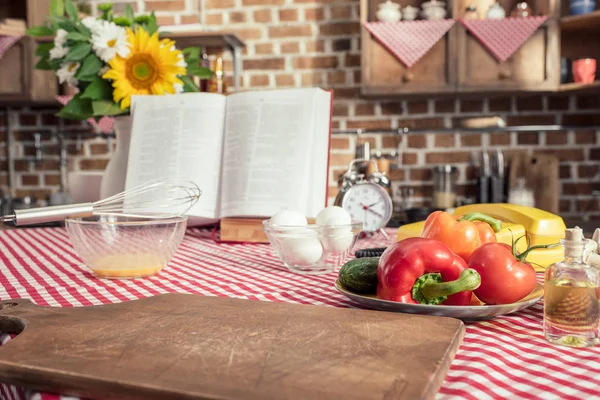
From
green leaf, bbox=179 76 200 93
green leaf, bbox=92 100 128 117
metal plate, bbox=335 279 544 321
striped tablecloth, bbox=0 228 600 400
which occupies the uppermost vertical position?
green leaf, bbox=179 76 200 93

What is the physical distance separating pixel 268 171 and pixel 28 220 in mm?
575

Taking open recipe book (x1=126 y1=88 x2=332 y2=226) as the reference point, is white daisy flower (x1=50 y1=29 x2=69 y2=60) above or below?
above

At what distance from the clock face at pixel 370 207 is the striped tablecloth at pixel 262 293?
1.9 inches

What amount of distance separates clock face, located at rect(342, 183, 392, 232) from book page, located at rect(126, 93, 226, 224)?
0.31 metres

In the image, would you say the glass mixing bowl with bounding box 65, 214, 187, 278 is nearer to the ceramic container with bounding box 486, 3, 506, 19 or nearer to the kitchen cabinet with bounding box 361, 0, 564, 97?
the kitchen cabinet with bounding box 361, 0, 564, 97

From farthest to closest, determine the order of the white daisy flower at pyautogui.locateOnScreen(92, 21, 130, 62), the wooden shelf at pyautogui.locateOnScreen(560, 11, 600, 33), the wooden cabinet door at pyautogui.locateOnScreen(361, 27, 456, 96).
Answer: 1. the wooden cabinet door at pyautogui.locateOnScreen(361, 27, 456, 96)
2. the wooden shelf at pyautogui.locateOnScreen(560, 11, 600, 33)
3. the white daisy flower at pyautogui.locateOnScreen(92, 21, 130, 62)

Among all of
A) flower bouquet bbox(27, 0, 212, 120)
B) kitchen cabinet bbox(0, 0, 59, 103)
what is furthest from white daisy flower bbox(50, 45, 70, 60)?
kitchen cabinet bbox(0, 0, 59, 103)

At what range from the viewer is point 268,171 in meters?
1.29

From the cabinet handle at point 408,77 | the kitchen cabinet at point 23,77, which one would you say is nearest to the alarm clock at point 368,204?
the cabinet handle at point 408,77

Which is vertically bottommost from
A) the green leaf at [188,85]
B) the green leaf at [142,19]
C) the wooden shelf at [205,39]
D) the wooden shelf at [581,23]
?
the green leaf at [188,85]

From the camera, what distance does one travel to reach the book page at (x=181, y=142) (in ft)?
4.41

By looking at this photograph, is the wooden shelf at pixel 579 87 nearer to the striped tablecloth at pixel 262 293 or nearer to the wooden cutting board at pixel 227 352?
the striped tablecloth at pixel 262 293

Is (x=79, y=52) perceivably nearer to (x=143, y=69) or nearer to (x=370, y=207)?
(x=143, y=69)

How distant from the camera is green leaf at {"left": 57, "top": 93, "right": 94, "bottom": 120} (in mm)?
1456
